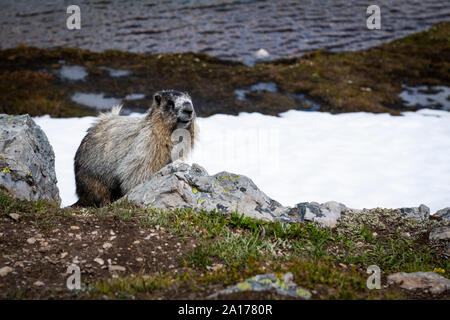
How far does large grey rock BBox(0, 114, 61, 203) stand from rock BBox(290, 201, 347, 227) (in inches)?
193

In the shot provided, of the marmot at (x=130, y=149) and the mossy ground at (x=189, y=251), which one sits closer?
the mossy ground at (x=189, y=251)

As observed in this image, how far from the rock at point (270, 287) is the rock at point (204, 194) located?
7.99 ft

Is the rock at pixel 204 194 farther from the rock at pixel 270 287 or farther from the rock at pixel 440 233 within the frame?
the rock at pixel 270 287

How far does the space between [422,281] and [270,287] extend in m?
2.15

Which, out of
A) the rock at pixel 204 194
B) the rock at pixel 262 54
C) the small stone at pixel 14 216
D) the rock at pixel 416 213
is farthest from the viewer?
the rock at pixel 262 54

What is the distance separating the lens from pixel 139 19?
28.1m

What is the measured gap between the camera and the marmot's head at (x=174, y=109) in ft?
27.0

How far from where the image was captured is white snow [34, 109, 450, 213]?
11.0m

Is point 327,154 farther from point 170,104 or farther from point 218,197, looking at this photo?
point 218,197

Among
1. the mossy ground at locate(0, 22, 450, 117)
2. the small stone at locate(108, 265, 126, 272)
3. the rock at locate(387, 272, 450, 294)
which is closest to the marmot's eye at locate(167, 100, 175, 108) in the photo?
the small stone at locate(108, 265, 126, 272)

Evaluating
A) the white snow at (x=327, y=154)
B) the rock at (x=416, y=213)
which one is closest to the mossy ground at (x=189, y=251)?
the rock at (x=416, y=213)

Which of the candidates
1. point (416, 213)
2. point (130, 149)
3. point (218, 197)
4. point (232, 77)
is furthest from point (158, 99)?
point (232, 77)

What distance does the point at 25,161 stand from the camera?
733 cm

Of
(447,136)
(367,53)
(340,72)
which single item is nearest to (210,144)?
(447,136)
